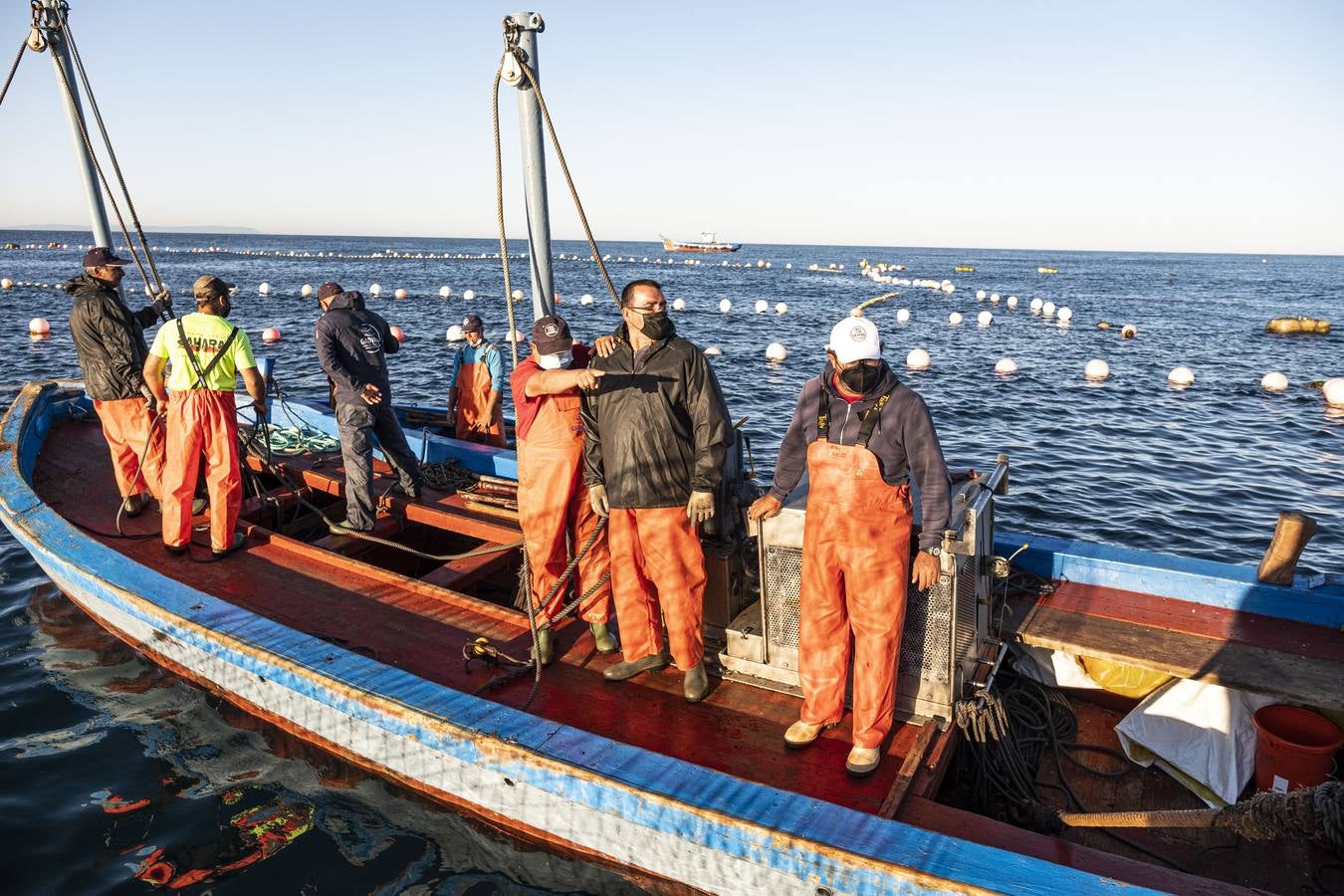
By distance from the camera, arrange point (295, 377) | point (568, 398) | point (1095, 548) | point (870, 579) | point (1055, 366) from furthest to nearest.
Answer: point (1055, 366), point (295, 377), point (1095, 548), point (568, 398), point (870, 579)

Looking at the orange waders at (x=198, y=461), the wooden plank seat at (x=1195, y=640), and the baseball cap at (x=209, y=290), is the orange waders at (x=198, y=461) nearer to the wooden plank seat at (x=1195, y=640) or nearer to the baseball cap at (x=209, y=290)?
the baseball cap at (x=209, y=290)

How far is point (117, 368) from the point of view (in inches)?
258

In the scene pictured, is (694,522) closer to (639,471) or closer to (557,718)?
(639,471)

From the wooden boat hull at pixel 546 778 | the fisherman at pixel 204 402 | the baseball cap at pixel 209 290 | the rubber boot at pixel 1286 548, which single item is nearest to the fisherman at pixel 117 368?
the fisherman at pixel 204 402

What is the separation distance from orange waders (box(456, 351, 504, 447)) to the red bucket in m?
7.98

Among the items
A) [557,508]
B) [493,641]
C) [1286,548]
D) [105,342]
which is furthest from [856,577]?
[105,342]

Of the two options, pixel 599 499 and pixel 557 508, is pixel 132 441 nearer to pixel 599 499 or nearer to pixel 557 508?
pixel 557 508

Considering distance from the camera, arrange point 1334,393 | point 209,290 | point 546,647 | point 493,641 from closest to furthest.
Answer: point 546,647 < point 493,641 < point 209,290 < point 1334,393

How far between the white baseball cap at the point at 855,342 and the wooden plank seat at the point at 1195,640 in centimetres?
219

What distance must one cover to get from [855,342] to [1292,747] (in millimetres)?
2846

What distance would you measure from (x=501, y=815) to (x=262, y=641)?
1795 millimetres

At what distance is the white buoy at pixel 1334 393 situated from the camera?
710 inches

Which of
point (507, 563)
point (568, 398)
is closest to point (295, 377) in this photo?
point (507, 563)

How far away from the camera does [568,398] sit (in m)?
4.40
